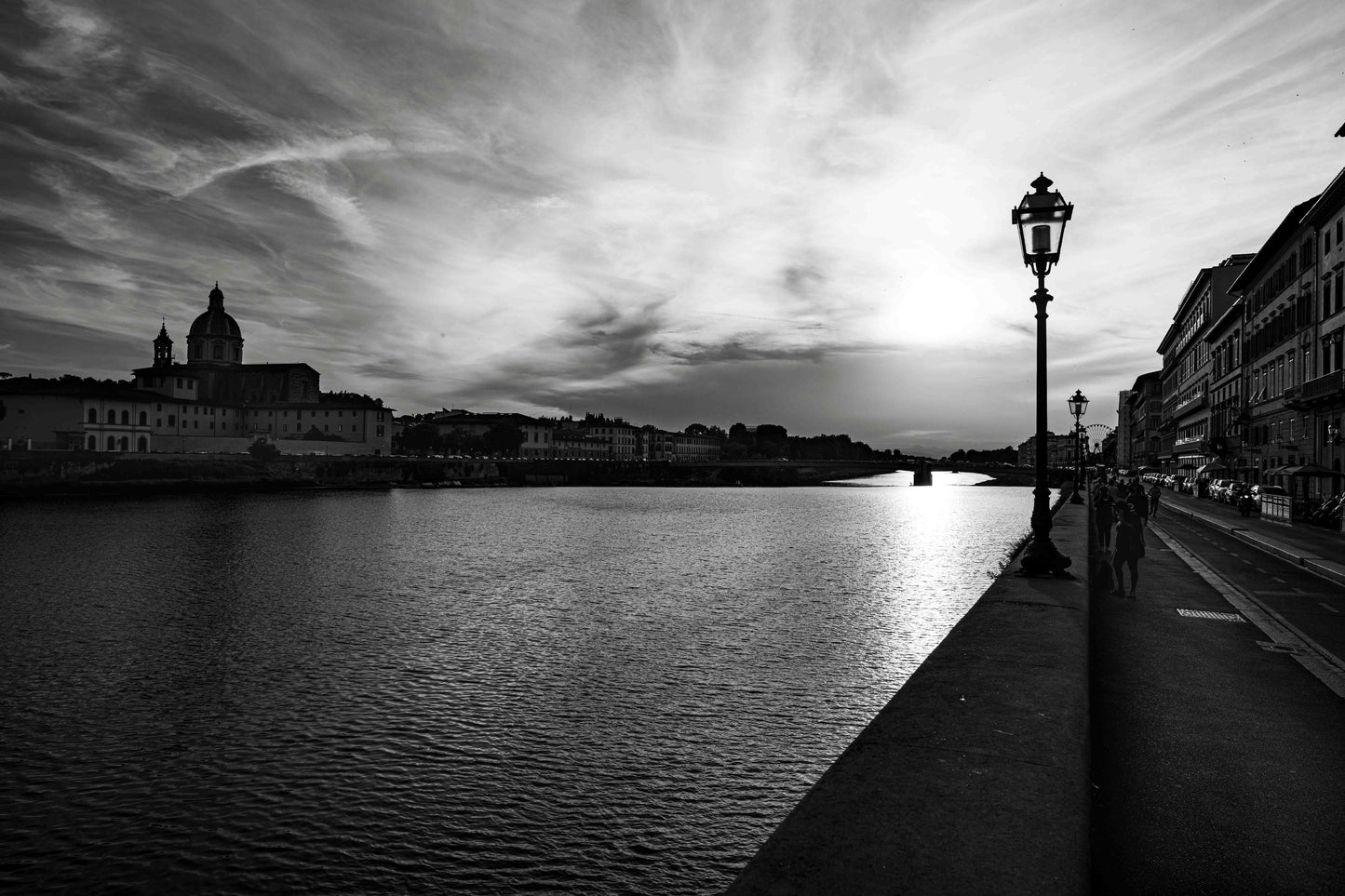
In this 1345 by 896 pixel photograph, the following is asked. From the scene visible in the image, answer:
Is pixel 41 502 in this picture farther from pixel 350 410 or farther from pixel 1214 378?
pixel 1214 378

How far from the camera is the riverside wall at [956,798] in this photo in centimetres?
390

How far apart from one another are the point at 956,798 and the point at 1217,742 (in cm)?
430

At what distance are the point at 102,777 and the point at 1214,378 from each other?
95376 millimetres

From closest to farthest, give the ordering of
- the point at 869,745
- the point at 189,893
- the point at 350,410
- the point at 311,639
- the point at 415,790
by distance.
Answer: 1. the point at 869,745
2. the point at 189,893
3. the point at 415,790
4. the point at 311,639
5. the point at 350,410

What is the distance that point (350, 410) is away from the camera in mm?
152875

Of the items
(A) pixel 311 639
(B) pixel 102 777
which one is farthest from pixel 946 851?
(A) pixel 311 639

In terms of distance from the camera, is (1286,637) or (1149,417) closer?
(1286,637)

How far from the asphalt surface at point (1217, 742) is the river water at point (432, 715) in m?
3.82

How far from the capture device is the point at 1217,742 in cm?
755

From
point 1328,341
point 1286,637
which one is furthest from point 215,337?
point 1286,637

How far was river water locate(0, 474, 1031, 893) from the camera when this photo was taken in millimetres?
9211

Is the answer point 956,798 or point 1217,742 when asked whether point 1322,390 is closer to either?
point 1217,742

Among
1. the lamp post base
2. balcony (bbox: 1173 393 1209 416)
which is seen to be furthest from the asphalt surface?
balcony (bbox: 1173 393 1209 416)

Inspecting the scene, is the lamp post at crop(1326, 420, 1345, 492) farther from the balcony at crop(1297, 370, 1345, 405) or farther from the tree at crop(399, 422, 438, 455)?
the tree at crop(399, 422, 438, 455)
